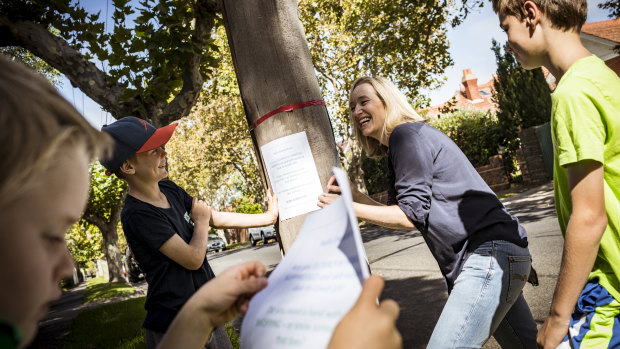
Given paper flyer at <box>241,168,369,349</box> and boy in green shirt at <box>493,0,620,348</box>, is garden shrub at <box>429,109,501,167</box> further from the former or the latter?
paper flyer at <box>241,168,369,349</box>

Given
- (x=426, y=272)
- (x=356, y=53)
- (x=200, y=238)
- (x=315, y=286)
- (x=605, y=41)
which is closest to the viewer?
(x=315, y=286)

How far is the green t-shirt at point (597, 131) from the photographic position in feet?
4.45

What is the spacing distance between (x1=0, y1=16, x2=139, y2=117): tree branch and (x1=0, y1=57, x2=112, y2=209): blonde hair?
484 centimetres

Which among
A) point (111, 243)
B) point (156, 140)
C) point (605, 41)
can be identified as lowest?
point (111, 243)

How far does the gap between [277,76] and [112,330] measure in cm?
735

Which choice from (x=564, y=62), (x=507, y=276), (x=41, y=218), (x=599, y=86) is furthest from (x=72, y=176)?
(x=507, y=276)

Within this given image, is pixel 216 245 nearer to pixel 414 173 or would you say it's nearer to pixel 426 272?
pixel 426 272

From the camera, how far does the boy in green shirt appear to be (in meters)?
1.36

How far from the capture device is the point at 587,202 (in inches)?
53.4

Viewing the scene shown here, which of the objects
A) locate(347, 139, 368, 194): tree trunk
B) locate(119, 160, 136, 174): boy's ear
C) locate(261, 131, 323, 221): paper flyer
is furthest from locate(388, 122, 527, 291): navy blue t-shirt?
locate(347, 139, 368, 194): tree trunk

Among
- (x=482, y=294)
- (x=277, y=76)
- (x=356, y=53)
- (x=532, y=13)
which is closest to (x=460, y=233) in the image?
(x=482, y=294)

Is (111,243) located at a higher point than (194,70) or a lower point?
lower

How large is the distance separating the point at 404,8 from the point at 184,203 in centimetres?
624

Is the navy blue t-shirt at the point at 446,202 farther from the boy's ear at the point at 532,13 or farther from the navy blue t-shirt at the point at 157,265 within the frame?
the navy blue t-shirt at the point at 157,265
